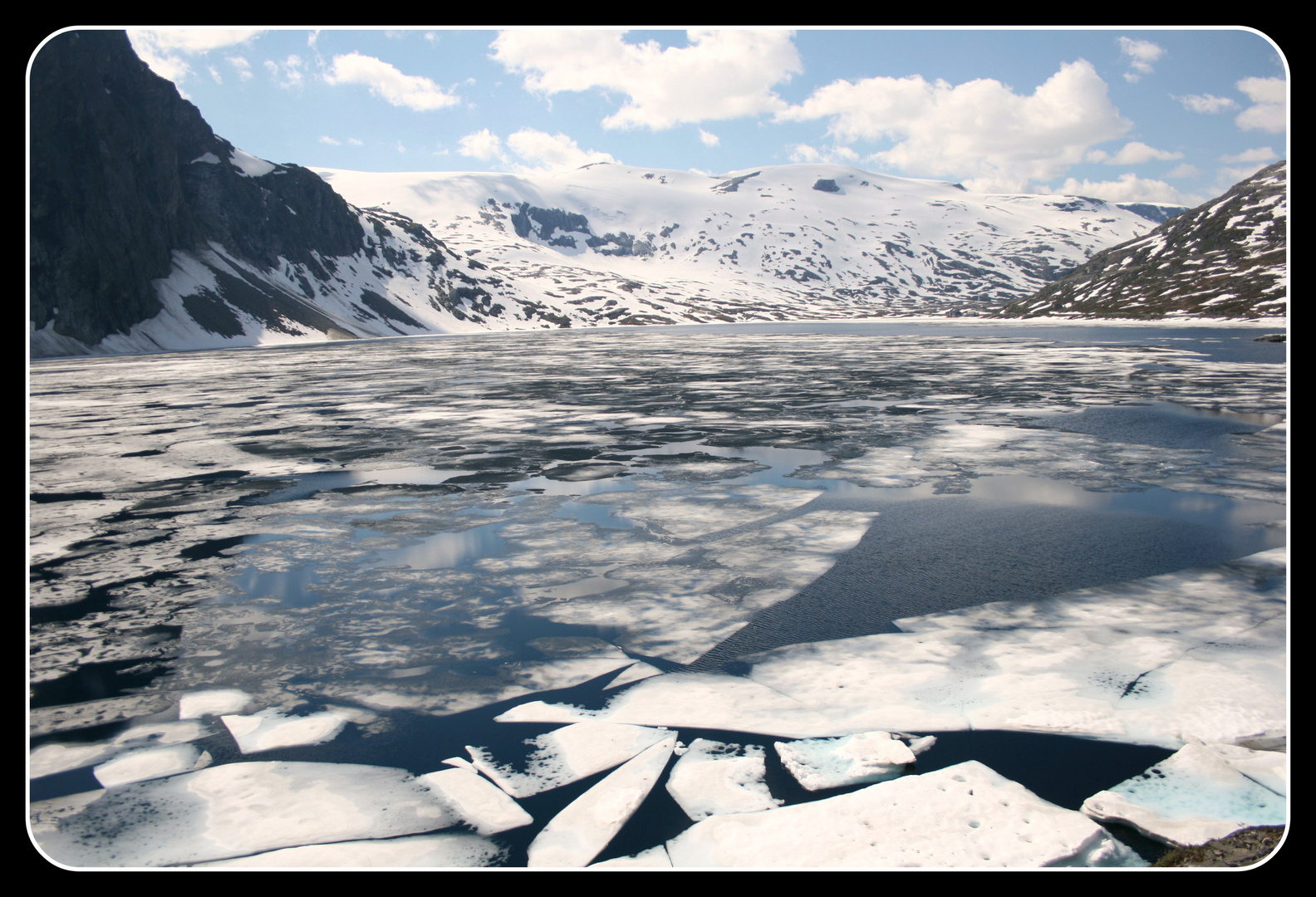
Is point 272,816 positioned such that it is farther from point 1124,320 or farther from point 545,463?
point 1124,320

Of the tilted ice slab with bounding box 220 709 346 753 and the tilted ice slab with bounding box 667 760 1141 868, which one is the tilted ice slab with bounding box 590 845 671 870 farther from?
the tilted ice slab with bounding box 220 709 346 753

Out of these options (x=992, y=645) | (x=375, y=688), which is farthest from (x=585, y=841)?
(x=992, y=645)

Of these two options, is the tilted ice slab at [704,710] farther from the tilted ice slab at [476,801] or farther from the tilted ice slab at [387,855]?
the tilted ice slab at [387,855]

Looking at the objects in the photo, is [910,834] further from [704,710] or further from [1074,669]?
[1074,669]

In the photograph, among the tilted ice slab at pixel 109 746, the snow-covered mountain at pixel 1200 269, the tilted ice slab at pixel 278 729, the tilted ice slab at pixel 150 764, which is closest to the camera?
the tilted ice slab at pixel 150 764

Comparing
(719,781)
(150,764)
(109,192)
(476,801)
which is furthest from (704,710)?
(109,192)

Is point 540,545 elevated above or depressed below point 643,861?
above

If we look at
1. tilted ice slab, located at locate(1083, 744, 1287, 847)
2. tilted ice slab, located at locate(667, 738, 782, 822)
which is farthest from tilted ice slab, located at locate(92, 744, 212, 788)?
tilted ice slab, located at locate(1083, 744, 1287, 847)

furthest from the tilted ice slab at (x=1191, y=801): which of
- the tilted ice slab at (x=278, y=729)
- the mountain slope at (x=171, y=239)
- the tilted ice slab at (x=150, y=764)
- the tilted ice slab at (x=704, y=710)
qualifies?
the mountain slope at (x=171, y=239)
